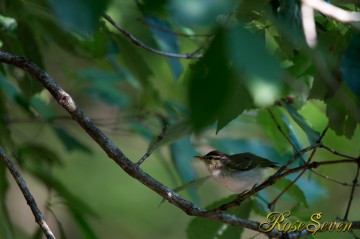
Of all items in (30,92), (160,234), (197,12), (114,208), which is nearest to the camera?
(197,12)

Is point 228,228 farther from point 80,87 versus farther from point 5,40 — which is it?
point 80,87

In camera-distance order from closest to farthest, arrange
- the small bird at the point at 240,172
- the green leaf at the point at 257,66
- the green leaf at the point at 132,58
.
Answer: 1. the green leaf at the point at 257,66
2. the green leaf at the point at 132,58
3. the small bird at the point at 240,172

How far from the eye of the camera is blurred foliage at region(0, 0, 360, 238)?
3.30 ft

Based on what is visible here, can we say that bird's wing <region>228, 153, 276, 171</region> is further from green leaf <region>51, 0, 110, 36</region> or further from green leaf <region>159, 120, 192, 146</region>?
green leaf <region>51, 0, 110, 36</region>

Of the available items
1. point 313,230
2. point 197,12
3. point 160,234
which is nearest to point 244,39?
point 197,12

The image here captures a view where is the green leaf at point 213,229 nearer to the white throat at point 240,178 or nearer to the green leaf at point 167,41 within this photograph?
the white throat at point 240,178

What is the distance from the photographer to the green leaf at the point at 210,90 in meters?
0.99

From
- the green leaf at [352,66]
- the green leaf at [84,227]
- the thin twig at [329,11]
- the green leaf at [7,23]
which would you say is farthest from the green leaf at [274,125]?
the thin twig at [329,11]

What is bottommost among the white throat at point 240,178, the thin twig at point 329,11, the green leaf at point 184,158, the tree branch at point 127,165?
the thin twig at point 329,11

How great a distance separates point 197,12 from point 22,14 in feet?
7.13

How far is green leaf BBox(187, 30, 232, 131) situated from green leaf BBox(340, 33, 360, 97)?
0.43 metres

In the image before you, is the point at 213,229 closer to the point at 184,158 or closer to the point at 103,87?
the point at 184,158

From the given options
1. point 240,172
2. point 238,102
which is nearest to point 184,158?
point 240,172

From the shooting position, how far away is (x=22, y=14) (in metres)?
2.96
